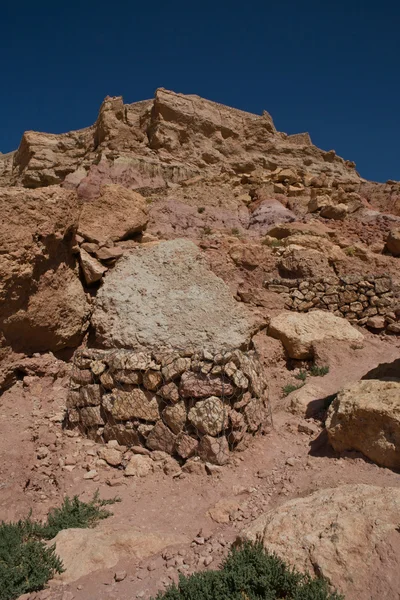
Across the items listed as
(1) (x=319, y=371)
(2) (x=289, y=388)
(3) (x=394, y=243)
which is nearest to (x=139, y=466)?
(2) (x=289, y=388)

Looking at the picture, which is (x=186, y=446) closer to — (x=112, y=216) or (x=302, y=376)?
(x=302, y=376)

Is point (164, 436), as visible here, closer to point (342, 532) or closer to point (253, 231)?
point (342, 532)

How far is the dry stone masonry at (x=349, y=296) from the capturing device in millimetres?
7430

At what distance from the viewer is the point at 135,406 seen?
428 centimetres

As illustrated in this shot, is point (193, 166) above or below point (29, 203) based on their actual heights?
above

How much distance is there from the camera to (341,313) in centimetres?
760

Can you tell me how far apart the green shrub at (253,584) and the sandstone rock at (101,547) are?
1.60 ft

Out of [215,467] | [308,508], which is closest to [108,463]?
[215,467]

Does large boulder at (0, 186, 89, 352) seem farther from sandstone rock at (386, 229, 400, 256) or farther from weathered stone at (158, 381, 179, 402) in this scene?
sandstone rock at (386, 229, 400, 256)

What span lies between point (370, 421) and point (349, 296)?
435 cm

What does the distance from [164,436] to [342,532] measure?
2.12 metres

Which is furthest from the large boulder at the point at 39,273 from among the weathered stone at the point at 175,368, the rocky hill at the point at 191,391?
the weathered stone at the point at 175,368

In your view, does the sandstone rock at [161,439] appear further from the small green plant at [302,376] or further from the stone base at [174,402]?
the small green plant at [302,376]

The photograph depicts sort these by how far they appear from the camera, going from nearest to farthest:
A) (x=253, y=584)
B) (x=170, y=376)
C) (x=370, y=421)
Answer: (x=253, y=584) → (x=370, y=421) → (x=170, y=376)
